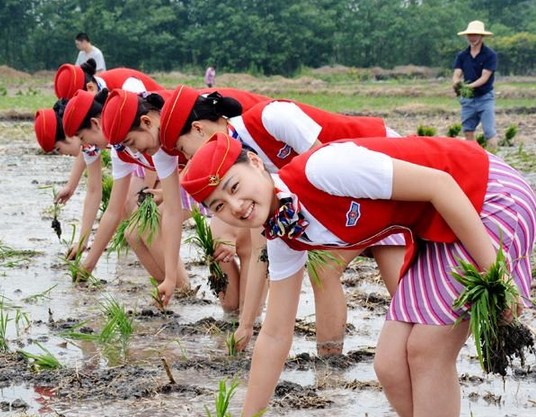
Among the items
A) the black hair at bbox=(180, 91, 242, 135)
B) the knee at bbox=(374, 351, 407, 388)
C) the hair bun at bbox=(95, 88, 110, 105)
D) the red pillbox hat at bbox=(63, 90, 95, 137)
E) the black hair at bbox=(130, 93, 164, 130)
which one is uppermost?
the black hair at bbox=(180, 91, 242, 135)

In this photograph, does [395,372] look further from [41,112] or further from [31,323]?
[41,112]

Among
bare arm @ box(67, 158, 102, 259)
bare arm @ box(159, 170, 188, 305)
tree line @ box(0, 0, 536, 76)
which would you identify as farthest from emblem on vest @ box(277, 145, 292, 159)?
tree line @ box(0, 0, 536, 76)

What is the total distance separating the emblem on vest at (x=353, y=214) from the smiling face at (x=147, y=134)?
91.1 inches

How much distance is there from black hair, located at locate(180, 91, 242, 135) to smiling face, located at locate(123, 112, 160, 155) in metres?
0.52

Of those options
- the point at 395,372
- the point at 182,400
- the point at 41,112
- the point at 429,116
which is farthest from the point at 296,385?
the point at 429,116

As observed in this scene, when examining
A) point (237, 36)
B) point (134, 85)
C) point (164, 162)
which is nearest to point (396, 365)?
point (164, 162)

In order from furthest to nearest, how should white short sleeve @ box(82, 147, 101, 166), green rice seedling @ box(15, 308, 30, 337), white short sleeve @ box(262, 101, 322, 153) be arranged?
white short sleeve @ box(82, 147, 101, 166)
green rice seedling @ box(15, 308, 30, 337)
white short sleeve @ box(262, 101, 322, 153)

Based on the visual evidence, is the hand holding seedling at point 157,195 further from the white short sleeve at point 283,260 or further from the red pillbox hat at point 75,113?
the white short sleeve at point 283,260

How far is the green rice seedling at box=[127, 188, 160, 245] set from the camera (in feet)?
22.7

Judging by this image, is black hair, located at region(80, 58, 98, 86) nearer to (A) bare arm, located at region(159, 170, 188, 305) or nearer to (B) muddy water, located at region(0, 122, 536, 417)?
(B) muddy water, located at region(0, 122, 536, 417)

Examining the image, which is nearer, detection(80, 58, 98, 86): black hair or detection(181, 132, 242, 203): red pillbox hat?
detection(181, 132, 242, 203): red pillbox hat

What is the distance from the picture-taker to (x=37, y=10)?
182 feet

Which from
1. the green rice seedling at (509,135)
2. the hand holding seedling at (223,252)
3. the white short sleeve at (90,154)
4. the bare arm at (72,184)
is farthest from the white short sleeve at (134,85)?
the green rice seedling at (509,135)

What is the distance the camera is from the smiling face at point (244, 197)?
150 inches
